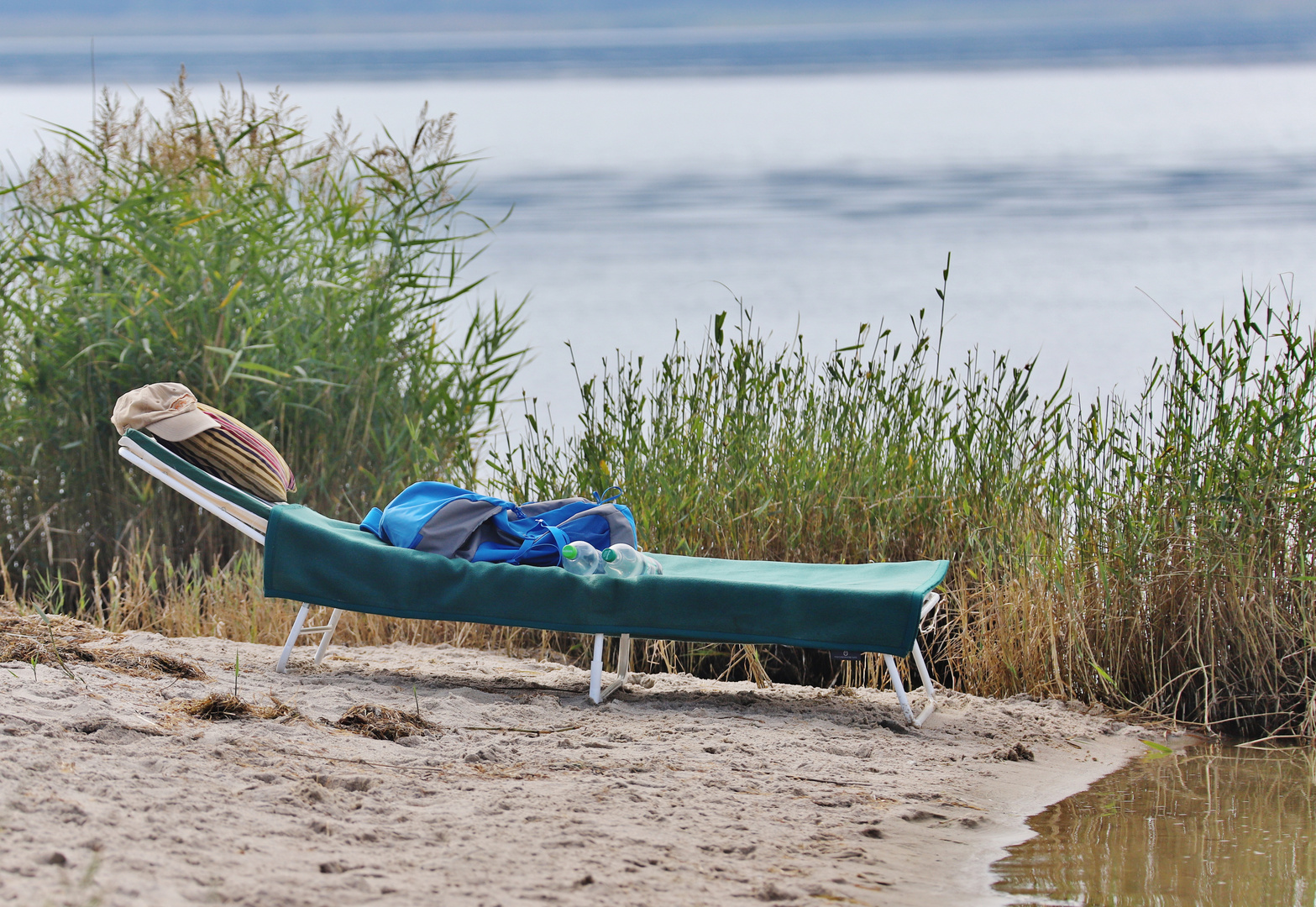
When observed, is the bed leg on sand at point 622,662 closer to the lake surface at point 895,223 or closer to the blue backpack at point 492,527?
the blue backpack at point 492,527

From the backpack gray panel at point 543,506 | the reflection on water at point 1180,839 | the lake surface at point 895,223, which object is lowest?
the reflection on water at point 1180,839

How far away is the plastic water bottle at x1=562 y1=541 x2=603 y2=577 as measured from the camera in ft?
12.8

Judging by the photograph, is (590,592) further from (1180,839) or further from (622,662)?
(1180,839)

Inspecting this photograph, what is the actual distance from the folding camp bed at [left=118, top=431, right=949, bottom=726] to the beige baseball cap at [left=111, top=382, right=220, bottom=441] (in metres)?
0.04

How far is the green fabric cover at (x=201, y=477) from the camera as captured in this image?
13.3 ft

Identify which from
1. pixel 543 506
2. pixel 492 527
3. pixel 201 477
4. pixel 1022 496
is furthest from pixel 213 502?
pixel 1022 496

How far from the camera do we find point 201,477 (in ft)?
13.4

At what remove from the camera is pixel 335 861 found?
2.44 meters

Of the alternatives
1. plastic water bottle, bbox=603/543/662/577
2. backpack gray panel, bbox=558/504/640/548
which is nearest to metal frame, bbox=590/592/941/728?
plastic water bottle, bbox=603/543/662/577

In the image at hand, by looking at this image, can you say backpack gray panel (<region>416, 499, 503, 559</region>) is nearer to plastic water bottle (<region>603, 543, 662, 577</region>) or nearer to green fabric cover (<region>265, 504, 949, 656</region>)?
green fabric cover (<region>265, 504, 949, 656</region>)

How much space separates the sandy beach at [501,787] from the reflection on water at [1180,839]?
101 millimetres

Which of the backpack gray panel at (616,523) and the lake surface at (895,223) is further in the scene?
the lake surface at (895,223)

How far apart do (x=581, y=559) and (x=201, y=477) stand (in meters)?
1.22

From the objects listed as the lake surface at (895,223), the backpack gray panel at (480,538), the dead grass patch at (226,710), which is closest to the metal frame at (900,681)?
the backpack gray panel at (480,538)
